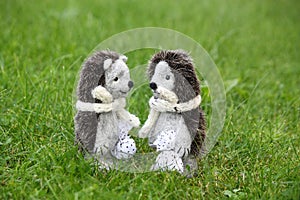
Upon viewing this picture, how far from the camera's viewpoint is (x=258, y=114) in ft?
10.2

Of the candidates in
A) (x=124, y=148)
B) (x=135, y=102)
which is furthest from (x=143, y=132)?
(x=135, y=102)

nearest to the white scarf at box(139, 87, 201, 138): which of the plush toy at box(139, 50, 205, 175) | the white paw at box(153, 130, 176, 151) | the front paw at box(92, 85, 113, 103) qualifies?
the plush toy at box(139, 50, 205, 175)

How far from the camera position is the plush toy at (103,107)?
2.11m

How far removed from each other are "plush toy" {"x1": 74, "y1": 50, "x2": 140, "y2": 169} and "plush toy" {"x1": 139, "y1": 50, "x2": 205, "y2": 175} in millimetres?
135

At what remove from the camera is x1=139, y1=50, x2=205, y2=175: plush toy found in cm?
214

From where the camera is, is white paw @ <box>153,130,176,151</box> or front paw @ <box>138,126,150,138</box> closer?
white paw @ <box>153,130,176,151</box>

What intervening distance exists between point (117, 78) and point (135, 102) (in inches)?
31.1

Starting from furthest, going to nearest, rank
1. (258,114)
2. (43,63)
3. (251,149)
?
(43,63) < (258,114) < (251,149)

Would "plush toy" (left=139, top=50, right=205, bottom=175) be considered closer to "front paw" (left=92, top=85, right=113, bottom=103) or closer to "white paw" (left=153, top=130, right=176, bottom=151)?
"white paw" (left=153, top=130, right=176, bottom=151)

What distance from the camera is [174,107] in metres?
2.14

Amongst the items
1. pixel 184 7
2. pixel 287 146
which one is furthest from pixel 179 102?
pixel 184 7

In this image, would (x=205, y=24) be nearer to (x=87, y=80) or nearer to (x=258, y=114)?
(x=258, y=114)

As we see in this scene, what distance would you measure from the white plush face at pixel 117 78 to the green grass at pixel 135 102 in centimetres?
34

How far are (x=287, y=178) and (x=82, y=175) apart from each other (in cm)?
94
